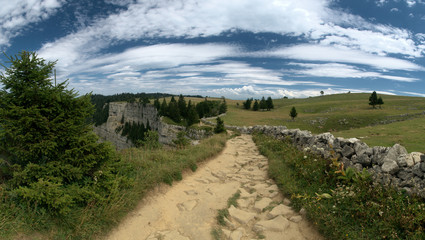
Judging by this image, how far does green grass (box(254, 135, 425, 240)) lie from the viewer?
3.93 metres

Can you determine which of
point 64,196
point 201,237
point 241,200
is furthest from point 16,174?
point 241,200

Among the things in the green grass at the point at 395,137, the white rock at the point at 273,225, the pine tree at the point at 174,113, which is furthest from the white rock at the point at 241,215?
the pine tree at the point at 174,113

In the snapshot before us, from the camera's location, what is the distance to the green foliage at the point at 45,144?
4012mm

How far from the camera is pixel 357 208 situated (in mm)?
4500

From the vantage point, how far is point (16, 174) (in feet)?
13.1

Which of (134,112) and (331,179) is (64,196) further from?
(134,112)

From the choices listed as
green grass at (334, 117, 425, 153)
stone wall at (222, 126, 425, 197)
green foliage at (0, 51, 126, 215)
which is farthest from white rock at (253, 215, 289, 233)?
green grass at (334, 117, 425, 153)

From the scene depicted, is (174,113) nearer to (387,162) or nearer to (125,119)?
(125,119)

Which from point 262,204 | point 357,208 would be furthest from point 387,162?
point 262,204

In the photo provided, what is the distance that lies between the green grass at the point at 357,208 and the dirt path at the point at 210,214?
38 centimetres

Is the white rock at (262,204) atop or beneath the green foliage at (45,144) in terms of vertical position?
beneath

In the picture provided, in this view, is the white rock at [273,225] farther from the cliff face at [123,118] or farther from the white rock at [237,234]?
the cliff face at [123,118]

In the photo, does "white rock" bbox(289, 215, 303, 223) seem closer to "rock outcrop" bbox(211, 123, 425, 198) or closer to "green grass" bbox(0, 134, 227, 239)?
"rock outcrop" bbox(211, 123, 425, 198)

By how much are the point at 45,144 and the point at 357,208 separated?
22.1ft
